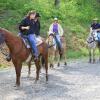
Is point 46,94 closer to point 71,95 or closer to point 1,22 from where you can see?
point 71,95

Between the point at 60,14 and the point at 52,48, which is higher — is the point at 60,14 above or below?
above

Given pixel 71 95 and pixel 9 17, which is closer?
pixel 71 95

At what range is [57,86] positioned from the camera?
48.1ft

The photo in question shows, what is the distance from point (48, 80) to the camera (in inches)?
624

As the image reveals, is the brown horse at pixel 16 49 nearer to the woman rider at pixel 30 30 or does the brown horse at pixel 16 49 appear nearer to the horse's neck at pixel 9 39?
the horse's neck at pixel 9 39

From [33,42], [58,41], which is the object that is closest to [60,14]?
[58,41]

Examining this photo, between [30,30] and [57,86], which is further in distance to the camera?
[30,30]

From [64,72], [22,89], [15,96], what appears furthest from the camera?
[64,72]

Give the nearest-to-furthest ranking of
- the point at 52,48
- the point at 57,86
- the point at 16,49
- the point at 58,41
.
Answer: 1. the point at 16,49
2. the point at 57,86
3. the point at 52,48
4. the point at 58,41

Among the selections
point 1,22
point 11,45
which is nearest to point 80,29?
point 1,22

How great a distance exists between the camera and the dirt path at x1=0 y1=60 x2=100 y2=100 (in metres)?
12.7

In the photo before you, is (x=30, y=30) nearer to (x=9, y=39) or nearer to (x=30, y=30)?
(x=30, y=30)

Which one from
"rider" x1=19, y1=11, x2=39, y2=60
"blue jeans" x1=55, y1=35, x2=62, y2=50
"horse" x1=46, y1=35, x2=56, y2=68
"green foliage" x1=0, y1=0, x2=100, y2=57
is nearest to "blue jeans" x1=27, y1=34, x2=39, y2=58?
"rider" x1=19, y1=11, x2=39, y2=60

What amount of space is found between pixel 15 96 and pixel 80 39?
17.6m
